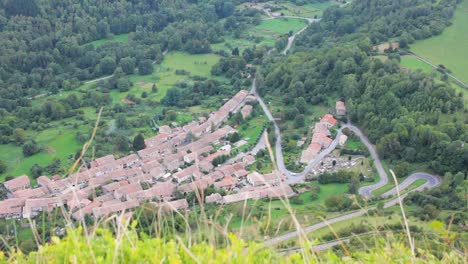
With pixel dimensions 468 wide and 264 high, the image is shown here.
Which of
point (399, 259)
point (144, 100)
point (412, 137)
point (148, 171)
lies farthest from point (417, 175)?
point (399, 259)

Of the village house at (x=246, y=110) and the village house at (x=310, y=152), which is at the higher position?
the village house at (x=310, y=152)

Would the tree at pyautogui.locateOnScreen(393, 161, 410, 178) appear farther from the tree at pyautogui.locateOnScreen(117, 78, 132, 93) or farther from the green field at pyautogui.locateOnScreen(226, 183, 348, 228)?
the tree at pyautogui.locateOnScreen(117, 78, 132, 93)

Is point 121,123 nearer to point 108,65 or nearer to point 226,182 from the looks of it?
point 226,182

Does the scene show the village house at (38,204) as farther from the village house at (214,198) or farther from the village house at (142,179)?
the village house at (214,198)

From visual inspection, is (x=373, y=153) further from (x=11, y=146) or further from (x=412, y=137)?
(x=11, y=146)

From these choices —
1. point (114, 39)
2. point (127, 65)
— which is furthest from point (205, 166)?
point (114, 39)

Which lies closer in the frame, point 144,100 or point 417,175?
point 417,175

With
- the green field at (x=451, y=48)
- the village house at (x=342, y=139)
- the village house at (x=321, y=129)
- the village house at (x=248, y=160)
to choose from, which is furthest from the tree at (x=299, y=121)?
the green field at (x=451, y=48)
